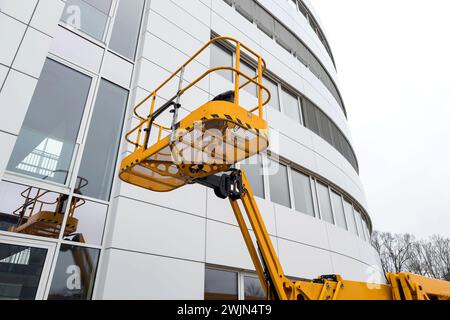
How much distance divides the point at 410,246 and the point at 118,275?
61102mm

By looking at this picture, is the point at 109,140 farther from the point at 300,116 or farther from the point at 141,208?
the point at 300,116

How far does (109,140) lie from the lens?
561 cm

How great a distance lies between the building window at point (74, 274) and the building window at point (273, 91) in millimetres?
7446

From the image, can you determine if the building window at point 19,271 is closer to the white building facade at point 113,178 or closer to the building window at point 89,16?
the white building facade at point 113,178

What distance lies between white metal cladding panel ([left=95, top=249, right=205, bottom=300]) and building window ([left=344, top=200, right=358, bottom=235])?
7954mm

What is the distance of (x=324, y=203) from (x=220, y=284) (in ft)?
18.6

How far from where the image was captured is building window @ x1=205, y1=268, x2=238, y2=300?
19.5 ft

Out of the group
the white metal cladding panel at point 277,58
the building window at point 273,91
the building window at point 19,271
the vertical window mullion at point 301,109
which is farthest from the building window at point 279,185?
the building window at point 19,271

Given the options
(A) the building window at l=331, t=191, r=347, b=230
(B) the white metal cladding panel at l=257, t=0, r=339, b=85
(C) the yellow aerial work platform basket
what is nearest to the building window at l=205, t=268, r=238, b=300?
(C) the yellow aerial work platform basket

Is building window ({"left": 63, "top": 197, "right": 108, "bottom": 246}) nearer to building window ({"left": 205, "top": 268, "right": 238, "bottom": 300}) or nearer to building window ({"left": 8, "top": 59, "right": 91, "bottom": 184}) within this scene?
building window ({"left": 8, "top": 59, "right": 91, "bottom": 184})

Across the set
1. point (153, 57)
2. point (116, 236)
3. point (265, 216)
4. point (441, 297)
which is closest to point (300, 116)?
point (265, 216)

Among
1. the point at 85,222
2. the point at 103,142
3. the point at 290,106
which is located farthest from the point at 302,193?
the point at 85,222

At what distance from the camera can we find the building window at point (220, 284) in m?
5.94

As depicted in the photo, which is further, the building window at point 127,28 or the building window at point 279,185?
the building window at point 279,185
